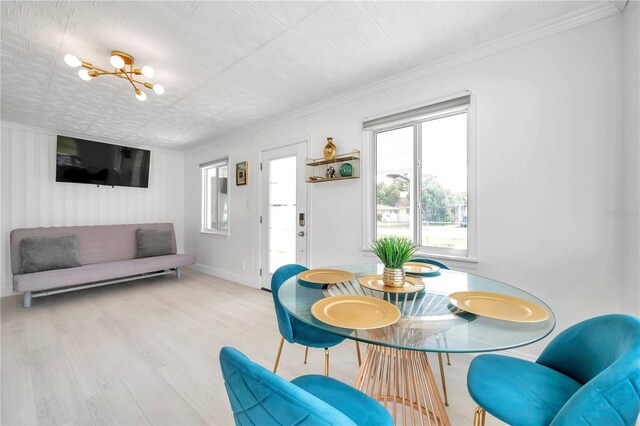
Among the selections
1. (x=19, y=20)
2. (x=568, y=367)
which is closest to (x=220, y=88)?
(x=19, y=20)

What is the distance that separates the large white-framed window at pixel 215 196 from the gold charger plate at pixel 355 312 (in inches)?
150

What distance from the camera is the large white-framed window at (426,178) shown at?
2250 millimetres

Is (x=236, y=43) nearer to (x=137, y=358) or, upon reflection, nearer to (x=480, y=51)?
(x=480, y=51)

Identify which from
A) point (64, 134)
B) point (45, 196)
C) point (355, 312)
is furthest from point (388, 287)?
point (64, 134)

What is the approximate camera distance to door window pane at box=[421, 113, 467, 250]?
229cm

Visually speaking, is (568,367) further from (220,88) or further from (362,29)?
(220,88)

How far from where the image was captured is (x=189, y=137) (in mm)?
4531

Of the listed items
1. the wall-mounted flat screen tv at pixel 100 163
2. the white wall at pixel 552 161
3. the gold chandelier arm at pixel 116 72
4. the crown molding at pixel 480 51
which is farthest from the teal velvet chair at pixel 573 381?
the wall-mounted flat screen tv at pixel 100 163

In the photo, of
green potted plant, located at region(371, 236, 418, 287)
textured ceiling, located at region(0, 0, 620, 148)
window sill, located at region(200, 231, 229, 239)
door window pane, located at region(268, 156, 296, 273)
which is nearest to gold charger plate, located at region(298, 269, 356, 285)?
green potted plant, located at region(371, 236, 418, 287)

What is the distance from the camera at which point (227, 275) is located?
4508mm

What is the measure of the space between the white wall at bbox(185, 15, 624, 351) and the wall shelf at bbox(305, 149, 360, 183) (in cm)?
71

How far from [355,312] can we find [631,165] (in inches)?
73.2

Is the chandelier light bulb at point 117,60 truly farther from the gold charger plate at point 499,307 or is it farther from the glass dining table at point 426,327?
the gold charger plate at point 499,307

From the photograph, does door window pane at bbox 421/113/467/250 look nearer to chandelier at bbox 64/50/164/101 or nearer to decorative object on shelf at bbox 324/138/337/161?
decorative object on shelf at bbox 324/138/337/161
